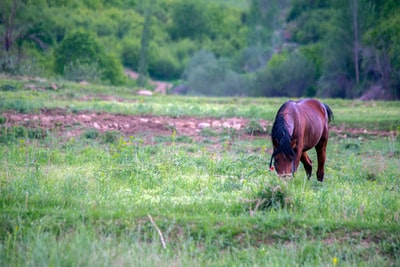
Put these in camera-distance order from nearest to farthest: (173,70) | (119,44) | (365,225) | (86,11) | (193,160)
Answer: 1. (365,225)
2. (193,160)
3. (86,11)
4. (119,44)
5. (173,70)

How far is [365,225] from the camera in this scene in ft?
22.5

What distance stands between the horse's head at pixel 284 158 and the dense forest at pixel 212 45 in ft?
68.3

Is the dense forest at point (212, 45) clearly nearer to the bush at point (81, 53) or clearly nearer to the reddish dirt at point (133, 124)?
the bush at point (81, 53)

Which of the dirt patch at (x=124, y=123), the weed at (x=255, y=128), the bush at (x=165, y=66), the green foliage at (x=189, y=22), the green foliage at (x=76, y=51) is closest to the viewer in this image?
the dirt patch at (x=124, y=123)

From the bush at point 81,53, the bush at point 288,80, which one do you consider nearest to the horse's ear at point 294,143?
the bush at point 81,53

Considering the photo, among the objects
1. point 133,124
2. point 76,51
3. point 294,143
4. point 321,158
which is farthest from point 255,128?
point 76,51

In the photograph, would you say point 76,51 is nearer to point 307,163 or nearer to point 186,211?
point 307,163

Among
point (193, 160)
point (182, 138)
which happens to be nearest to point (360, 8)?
point (182, 138)

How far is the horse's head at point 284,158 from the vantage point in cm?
835

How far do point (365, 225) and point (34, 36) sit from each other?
37751 millimetres

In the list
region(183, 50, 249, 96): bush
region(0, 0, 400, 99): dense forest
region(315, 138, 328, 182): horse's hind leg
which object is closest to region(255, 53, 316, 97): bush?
region(0, 0, 400, 99): dense forest

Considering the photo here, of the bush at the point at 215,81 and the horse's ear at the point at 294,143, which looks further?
the bush at the point at 215,81

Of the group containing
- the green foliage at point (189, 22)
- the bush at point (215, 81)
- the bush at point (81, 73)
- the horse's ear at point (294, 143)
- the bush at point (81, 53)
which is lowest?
the bush at point (215, 81)

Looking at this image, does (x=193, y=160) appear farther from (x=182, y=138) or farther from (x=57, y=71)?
(x=57, y=71)
